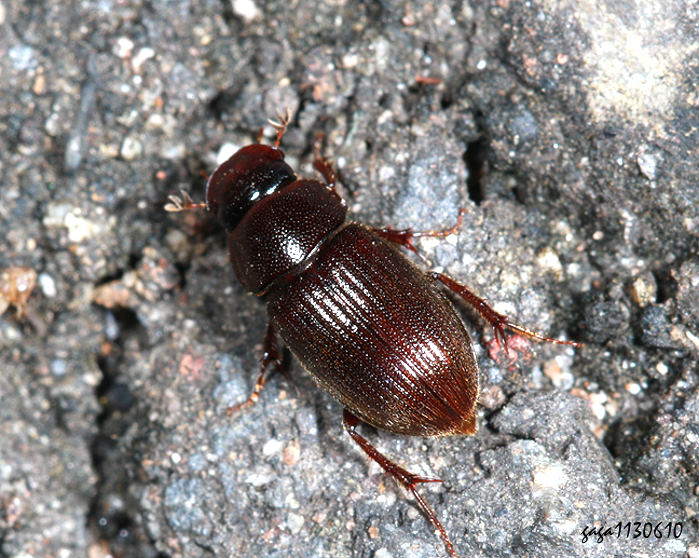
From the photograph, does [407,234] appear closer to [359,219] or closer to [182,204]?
[359,219]

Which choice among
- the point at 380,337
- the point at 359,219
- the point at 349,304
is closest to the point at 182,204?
the point at 359,219

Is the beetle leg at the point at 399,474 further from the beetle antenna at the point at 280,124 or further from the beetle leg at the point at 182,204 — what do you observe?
the beetle antenna at the point at 280,124

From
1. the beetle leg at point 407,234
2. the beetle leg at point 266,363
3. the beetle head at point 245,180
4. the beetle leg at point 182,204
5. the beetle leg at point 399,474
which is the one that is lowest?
the beetle leg at point 266,363

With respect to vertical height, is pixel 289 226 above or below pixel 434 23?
below

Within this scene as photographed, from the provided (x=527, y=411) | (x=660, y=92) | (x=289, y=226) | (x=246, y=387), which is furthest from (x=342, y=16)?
(x=527, y=411)

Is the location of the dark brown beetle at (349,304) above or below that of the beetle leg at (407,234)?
below

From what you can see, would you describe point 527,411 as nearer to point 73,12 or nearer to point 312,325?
point 312,325

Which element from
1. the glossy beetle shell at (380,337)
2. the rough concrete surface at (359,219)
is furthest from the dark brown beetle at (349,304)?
the rough concrete surface at (359,219)
